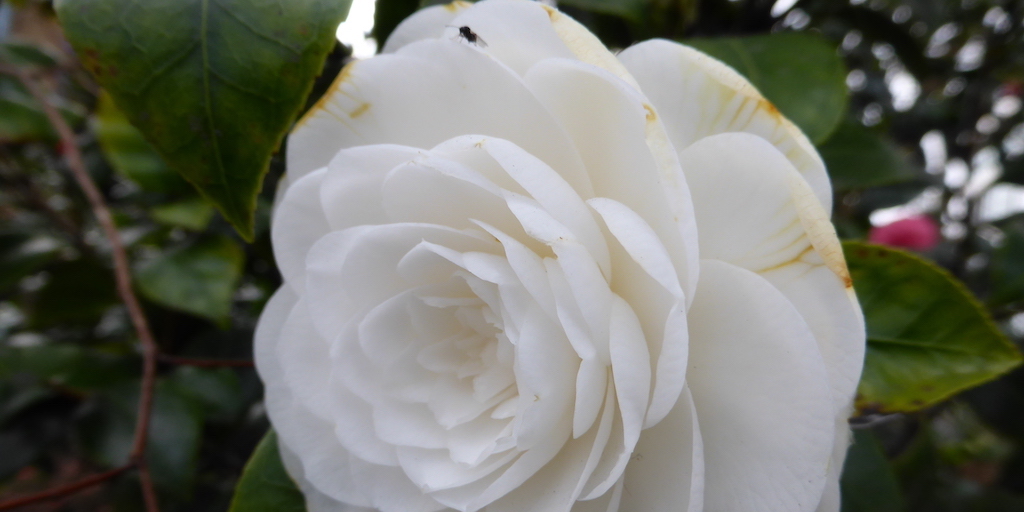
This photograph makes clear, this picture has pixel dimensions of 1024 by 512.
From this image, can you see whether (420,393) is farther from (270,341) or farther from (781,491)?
(781,491)

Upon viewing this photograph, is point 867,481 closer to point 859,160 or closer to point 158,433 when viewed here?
point 859,160

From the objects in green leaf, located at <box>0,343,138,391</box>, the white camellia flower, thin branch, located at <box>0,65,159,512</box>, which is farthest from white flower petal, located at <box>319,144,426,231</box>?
green leaf, located at <box>0,343,138,391</box>

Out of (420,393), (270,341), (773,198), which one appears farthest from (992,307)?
(270,341)

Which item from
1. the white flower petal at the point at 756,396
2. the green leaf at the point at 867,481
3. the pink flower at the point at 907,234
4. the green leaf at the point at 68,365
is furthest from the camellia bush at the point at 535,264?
the pink flower at the point at 907,234

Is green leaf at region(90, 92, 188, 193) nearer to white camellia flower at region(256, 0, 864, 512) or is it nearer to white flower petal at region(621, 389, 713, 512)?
white camellia flower at region(256, 0, 864, 512)

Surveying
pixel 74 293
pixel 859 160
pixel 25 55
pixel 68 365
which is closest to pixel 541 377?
pixel 859 160
